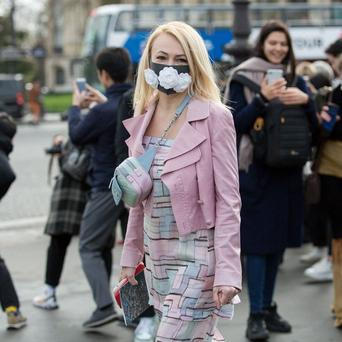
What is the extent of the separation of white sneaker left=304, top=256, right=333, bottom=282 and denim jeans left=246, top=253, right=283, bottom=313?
1591mm

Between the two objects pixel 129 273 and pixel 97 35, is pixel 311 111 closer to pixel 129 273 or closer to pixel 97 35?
pixel 129 273

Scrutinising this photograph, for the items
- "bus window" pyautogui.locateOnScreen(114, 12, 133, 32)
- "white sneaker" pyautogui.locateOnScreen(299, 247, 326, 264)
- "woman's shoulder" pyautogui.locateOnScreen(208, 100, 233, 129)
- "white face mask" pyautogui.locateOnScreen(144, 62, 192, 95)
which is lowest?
"white sneaker" pyautogui.locateOnScreen(299, 247, 326, 264)

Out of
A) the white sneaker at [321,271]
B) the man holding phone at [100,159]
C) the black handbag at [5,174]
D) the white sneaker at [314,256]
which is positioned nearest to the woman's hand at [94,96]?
the man holding phone at [100,159]

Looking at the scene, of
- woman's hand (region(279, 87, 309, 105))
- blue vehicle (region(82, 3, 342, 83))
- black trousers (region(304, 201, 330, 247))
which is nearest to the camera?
woman's hand (region(279, 87, 309, 105))

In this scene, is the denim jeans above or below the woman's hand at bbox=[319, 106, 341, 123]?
below

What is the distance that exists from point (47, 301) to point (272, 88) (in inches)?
91.4

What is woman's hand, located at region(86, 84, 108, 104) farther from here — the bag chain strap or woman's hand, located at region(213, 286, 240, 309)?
woman's hand, located at region(213, 286, 240, 309)

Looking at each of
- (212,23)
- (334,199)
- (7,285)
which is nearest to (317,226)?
(334,199)

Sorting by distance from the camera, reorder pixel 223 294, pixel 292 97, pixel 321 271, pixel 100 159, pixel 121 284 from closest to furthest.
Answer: pixel 223 294
pixel 121 284
pixel 292 97
pixel 100 159
pixel 321 271

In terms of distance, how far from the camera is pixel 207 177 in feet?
11.1

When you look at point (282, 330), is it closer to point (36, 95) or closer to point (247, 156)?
point (247, 156)

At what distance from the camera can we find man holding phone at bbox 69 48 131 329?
5465mm

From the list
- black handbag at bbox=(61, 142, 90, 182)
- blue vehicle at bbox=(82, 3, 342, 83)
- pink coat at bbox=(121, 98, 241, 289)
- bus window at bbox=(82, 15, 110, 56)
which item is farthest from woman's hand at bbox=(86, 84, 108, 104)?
bus window at bbox=(82, 15, 110, 56)

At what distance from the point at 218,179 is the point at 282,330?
239cm
